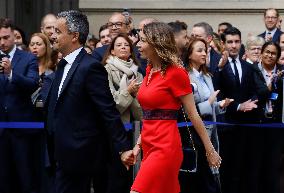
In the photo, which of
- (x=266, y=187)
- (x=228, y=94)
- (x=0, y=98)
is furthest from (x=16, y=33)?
(x=266, y=187)

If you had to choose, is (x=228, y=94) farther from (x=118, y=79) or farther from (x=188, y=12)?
(x=188, y=12)

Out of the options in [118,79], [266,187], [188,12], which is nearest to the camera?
[118,79]

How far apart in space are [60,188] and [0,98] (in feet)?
11.0

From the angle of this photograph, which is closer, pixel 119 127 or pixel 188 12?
pixel 119 127

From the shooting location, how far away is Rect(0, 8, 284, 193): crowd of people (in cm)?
797

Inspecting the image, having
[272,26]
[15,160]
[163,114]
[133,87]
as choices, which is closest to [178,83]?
[163,114]

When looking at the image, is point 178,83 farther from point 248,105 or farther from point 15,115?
point 248,105

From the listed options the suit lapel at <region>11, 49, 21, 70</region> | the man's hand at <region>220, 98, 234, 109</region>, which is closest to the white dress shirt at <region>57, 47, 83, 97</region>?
the suit lapel at <region>11, 49, 21, 70</region>

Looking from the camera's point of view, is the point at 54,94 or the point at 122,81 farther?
the point at 122,81

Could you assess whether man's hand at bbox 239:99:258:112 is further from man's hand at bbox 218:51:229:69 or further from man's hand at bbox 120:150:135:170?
man's hand at bbox 120:150:135:170

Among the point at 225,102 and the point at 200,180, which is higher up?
the point at 225,102

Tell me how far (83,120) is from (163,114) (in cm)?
73

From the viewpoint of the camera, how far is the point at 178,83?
8.13 m

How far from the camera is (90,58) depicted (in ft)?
26.6
